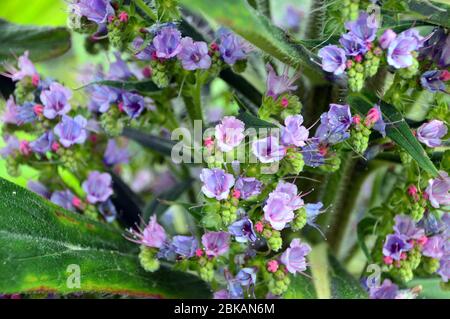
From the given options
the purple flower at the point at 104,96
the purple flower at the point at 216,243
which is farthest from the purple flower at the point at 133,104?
the purple flower at the point at 216,243

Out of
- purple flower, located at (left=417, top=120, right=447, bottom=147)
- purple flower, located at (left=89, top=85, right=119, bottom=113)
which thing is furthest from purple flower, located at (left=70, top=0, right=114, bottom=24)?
purple flower, located at (left=417, top=120, right=447, bottom=147)

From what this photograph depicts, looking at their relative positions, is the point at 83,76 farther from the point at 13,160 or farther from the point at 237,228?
the point at 237,228

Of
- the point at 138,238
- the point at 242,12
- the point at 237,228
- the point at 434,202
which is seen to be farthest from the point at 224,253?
the point at 242,12

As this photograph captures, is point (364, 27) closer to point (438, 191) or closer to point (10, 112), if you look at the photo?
point (438, 191)

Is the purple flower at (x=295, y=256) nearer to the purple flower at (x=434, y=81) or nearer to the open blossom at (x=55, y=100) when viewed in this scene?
the purple flower at (x=434, y=81)

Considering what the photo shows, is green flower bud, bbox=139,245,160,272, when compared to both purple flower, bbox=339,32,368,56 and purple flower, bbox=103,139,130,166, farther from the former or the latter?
purple flower, bbox=339,32,368,56
